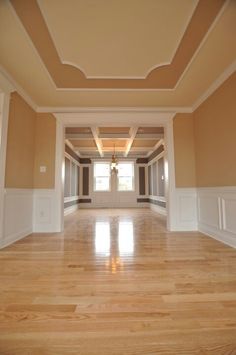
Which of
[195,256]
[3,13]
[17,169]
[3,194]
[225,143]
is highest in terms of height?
[3,13]

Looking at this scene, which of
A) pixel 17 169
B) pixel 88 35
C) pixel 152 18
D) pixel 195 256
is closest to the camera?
pixel 152 18

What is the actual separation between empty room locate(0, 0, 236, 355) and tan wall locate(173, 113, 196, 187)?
2 centimetres

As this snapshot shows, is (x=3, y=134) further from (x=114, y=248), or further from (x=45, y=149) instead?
(x=114, y=248)

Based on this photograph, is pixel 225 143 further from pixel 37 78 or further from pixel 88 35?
pixel 37 78

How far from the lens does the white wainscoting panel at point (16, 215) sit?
3027mm

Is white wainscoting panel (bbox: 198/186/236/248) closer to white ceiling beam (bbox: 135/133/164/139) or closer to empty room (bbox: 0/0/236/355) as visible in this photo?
empty room (bbox: 0/0/236/355)

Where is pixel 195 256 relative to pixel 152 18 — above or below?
below

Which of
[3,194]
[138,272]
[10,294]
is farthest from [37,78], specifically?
[138,272]

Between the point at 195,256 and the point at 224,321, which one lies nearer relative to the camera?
the point at 224,321

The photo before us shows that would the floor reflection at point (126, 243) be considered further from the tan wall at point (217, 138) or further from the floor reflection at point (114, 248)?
the tan wall at point (217, 138)

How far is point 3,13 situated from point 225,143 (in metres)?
3.38

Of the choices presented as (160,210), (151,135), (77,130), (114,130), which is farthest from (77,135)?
(160,210)

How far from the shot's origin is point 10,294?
156cm

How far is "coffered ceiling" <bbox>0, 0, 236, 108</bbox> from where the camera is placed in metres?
1.94
